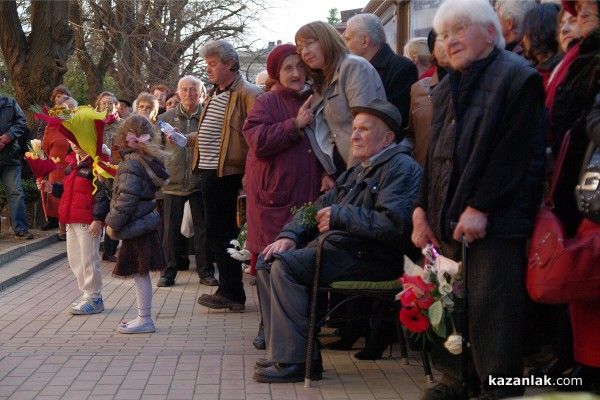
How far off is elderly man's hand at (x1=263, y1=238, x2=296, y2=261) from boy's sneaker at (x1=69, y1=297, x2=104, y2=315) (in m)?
3.16

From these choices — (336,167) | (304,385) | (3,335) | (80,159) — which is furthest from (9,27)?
(304,385)

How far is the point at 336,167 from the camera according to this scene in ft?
23.2

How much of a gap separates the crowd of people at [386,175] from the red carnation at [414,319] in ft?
0.84

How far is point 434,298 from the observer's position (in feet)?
16.7

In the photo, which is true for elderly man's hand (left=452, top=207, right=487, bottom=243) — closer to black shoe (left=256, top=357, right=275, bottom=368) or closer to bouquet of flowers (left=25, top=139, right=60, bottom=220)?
black shoe (left=256, top=357, right=275, bottom=368)

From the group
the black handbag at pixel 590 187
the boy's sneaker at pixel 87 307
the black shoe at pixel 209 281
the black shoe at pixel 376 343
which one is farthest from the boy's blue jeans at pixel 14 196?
the black handbag at pixel 590 187

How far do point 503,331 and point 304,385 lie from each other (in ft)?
5.04

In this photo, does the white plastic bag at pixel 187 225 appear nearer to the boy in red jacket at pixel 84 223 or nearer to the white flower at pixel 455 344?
the boy in red jacket at pixel 84 223

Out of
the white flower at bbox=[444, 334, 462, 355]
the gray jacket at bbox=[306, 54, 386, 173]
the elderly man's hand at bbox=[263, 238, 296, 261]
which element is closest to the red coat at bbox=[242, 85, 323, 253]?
the gray jacket at bbox=[306, 54, 386, 173]

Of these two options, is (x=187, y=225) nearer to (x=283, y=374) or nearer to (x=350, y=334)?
(x=350, y=334)

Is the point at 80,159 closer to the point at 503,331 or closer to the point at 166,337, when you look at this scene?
the point at 166,337

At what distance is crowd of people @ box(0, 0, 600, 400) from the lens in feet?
15.8

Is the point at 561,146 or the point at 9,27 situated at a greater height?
the point at 9,27

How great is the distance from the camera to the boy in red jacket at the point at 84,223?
28.8 ft
